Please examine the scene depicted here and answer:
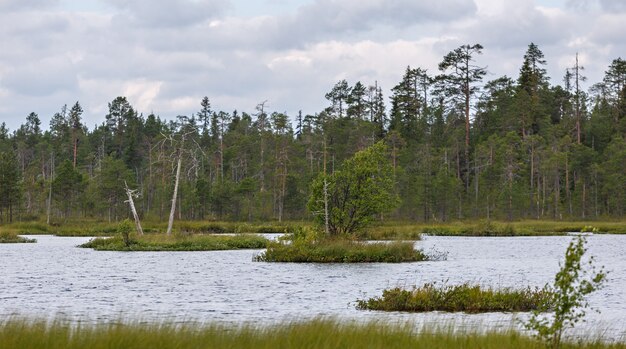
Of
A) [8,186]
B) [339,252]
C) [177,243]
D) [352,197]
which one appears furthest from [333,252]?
[8,186]

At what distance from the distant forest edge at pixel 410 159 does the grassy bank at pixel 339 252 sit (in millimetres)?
48561

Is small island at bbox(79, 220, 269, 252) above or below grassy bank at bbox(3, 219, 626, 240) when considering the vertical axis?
below

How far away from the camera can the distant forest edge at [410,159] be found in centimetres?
11212

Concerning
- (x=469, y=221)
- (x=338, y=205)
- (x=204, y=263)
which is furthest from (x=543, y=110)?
(x=204, y=263)

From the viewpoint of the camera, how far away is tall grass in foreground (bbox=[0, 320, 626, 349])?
1416cm

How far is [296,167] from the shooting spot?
129750 millimetres

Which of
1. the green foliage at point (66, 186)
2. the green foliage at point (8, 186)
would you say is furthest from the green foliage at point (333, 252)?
the green foliage at point (66, 186)

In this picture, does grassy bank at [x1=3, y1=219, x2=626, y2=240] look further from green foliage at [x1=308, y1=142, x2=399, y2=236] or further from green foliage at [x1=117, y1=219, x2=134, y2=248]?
green foliage at [x1=308, y1=142, x2=399, y2=236]

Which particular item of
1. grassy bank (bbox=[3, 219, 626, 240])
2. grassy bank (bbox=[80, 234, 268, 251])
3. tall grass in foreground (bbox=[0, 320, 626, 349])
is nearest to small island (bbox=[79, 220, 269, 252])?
grassy bank (bbox=[80, 234, 268, 251])

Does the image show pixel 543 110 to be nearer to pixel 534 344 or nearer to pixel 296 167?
pixel 296 167

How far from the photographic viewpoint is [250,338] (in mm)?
15711

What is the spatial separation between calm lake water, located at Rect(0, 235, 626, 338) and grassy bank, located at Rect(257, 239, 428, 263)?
1.22 metres

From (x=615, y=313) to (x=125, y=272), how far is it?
2714cm

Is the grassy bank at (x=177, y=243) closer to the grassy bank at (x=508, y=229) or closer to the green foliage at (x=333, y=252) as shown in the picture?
the green foliage at (x=333, y=252)
